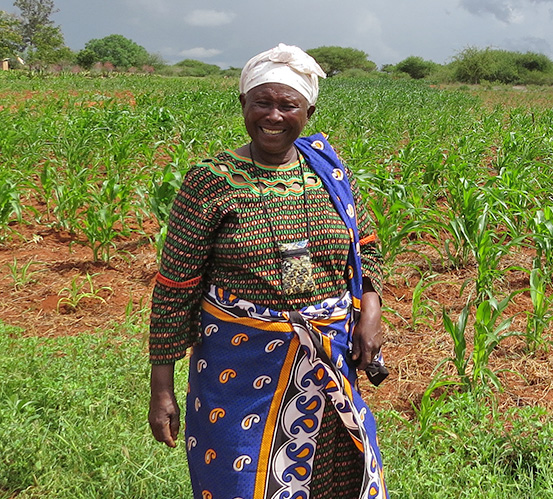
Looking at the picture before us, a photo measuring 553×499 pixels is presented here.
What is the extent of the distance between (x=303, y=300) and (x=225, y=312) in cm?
19

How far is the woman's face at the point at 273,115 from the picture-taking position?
4.94 ft

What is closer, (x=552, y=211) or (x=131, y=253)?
(x=552, y=211)

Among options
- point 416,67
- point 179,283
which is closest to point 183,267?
point 179,283

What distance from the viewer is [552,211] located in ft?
12.6

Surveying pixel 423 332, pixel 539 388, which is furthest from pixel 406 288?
pixel 539 388

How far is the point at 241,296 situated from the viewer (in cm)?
152

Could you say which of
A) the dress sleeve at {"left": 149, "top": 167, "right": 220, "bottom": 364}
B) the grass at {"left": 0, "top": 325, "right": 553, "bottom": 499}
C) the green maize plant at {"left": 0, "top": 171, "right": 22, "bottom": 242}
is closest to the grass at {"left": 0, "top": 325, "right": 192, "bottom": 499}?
the grass at {"left": 0, "top": 325, "right": 553, "bottom": 499}

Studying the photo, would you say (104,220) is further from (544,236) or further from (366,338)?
(366,338)

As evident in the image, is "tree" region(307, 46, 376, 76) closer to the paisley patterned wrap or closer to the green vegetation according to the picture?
the green vegetation

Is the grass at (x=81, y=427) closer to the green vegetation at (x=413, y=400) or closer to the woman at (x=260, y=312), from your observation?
the green vegetation at (x=413, y=400)

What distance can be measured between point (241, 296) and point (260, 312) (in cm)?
6

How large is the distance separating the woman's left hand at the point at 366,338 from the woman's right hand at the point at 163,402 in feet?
1.55

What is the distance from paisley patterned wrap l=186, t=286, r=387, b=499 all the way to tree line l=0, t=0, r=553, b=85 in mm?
28357

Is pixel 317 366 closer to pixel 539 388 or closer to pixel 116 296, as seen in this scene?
pixel 539 388
